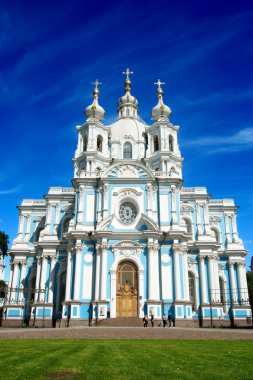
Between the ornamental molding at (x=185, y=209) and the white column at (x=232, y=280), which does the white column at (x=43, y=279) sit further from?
the white column at (x=232, y=280)

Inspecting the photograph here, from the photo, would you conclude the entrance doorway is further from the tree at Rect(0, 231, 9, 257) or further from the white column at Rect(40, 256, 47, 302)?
the tree at Rect(0, 231, 9, 257)

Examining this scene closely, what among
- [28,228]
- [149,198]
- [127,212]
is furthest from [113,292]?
[28,228]

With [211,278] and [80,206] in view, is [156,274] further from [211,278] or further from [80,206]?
[80,206]

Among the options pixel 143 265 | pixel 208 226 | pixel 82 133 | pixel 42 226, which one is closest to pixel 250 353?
pixel 143 265

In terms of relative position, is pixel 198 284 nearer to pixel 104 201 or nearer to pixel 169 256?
pixel 169 256

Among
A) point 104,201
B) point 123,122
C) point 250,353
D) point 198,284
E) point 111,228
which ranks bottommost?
point 250,353

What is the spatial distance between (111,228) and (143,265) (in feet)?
15.5

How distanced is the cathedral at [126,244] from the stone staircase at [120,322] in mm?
1031

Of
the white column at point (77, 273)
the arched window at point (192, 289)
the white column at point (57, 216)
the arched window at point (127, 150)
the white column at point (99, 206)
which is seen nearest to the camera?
the white column at point (77, 273)

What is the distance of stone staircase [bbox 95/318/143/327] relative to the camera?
94.2 feet

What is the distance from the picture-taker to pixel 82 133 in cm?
4547

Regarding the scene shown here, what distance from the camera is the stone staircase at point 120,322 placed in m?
28.7

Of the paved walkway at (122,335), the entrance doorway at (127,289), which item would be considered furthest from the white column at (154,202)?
the paved walkway at (122,335)

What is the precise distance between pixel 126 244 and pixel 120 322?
7.16 m
